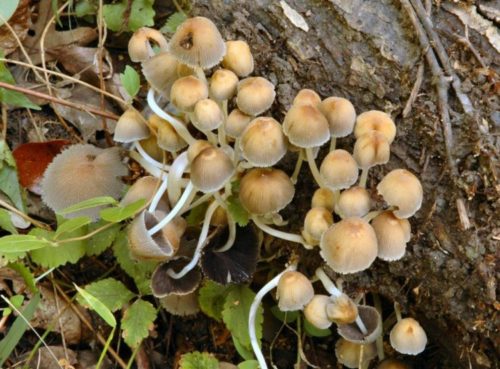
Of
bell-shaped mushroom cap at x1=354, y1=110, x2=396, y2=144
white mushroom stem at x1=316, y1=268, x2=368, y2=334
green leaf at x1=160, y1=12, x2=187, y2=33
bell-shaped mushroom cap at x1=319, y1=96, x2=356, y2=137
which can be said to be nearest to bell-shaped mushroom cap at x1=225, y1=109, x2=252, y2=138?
bell-shaped mushroom cap at x1=319, y1=96, x2=356, y2=137

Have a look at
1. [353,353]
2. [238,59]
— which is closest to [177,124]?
[238,59]

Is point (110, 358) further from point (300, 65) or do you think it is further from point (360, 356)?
point (300, 65)

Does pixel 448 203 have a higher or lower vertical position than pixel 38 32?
higher

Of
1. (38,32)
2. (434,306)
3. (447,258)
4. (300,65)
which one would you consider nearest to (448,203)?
(447,258)

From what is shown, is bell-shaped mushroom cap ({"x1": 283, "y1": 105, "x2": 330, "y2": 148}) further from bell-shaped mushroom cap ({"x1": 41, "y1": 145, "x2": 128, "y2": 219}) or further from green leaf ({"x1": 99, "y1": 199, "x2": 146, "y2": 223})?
bell-shaped mushroom cap ({"x1": 41, "y1": 145, "x2": 128, "y2": 219})

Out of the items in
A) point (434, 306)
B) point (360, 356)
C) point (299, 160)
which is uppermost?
point (299, 160)

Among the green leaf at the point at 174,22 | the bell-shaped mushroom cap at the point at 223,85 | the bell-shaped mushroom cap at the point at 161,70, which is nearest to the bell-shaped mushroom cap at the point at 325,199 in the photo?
the bell-shaped mushroom cap at the point at 223,85
